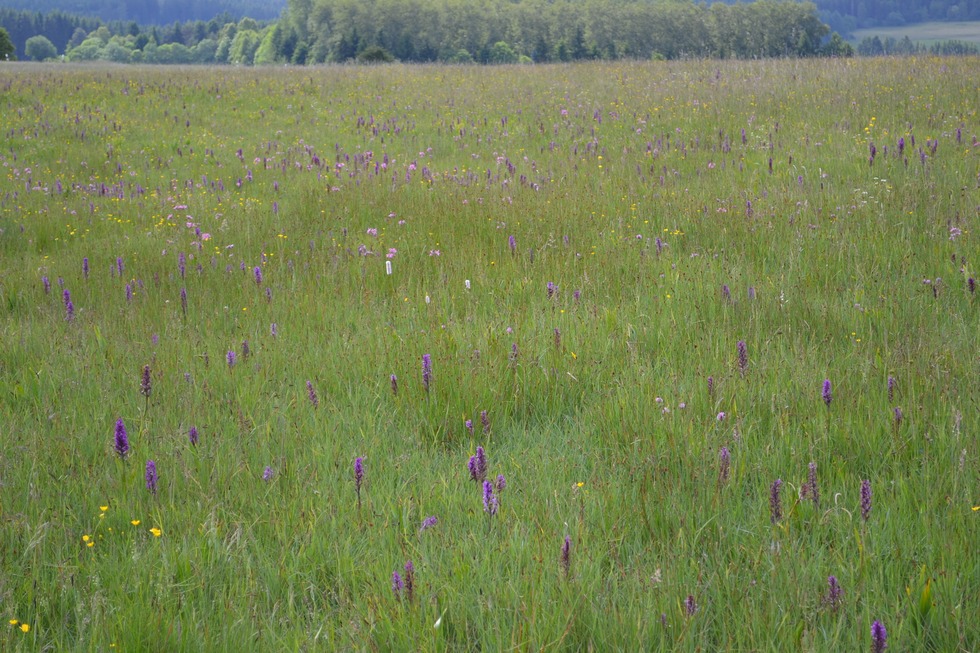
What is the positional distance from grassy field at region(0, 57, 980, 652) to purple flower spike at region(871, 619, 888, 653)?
12 millimetres

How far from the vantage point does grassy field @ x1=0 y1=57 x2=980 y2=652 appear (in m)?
2.13

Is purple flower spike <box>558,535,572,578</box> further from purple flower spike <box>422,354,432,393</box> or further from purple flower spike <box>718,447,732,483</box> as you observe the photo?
purple flower spike <box>422,354,432,393</box>

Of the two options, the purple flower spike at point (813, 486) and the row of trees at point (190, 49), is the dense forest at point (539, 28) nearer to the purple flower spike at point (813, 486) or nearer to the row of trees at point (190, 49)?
the row of trees at point (190, 49)

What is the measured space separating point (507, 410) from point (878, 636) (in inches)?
76.8

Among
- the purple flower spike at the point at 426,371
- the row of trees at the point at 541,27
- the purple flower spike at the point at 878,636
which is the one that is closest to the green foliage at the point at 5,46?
the row of trees at the point at 541,27

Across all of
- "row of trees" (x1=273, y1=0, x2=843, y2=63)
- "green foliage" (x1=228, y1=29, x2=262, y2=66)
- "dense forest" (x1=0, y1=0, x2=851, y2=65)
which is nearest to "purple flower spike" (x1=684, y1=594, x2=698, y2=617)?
"dense forest" (x1=0, y1=0, x2=851, y2=65)

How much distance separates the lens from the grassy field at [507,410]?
83.9 inches

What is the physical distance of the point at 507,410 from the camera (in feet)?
11.4

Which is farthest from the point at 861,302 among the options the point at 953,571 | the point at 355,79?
the point at 355,79

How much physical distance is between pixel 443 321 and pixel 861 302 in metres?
2.33

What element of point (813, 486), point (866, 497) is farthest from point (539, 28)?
point (866, 497)

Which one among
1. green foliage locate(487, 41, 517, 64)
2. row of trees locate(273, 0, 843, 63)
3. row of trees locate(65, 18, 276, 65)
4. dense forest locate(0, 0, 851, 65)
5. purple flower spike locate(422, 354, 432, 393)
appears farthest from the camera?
row of trees locate(65, 18, 276, 65)

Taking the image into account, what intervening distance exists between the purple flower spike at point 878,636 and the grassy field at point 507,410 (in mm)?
12

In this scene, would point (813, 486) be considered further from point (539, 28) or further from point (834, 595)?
point (539, 28)
